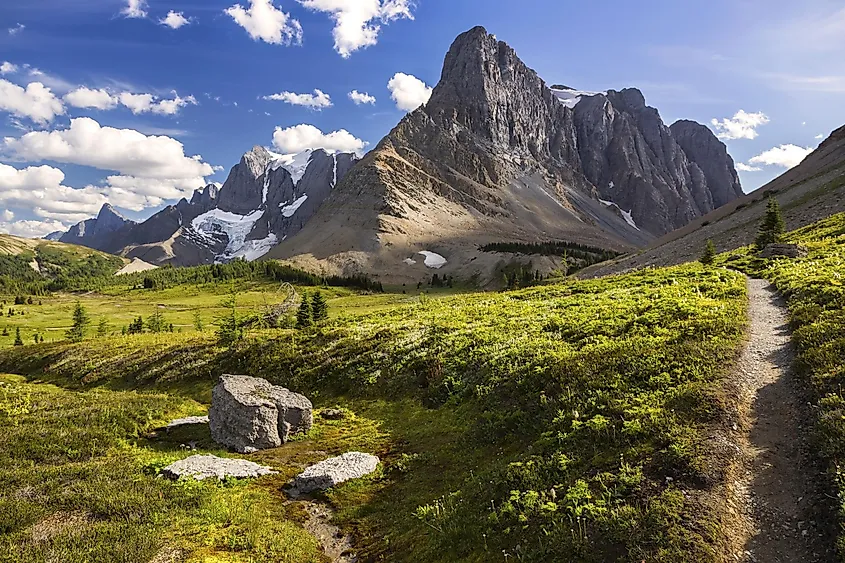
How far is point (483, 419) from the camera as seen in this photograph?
19000 mm

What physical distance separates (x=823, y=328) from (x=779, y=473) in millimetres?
9427

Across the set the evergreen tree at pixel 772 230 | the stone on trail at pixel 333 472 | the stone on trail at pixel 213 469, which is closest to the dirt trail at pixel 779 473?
the stone on trail at pixel 333 472

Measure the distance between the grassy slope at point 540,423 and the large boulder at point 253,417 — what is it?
1277 mm

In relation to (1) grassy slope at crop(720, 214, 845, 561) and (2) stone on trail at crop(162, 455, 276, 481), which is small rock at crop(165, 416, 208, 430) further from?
(1) grassy slope at crop(720, 214, 845, 561)

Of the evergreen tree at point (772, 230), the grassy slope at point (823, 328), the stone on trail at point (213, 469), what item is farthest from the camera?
the evergreen tree at point (772, 230)

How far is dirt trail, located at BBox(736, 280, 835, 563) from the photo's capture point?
945 cm

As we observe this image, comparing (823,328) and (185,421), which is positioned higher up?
(823,328)

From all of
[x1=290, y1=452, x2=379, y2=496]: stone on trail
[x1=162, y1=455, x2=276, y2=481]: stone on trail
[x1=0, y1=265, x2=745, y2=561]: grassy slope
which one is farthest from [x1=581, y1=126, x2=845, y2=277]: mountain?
[x1=162, y1=455, x2=276, y2=481]: stone on trail

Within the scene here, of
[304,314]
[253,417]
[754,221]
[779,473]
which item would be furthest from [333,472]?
[754,221]

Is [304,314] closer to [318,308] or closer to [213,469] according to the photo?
[318,308]

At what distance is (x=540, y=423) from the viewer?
1631 centimetres

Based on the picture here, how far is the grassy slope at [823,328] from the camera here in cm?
1136

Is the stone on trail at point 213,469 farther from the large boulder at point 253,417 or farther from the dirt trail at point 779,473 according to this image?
the dirt trail at point 779,473

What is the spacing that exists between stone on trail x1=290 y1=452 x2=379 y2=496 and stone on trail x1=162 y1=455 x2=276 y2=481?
1.71m
